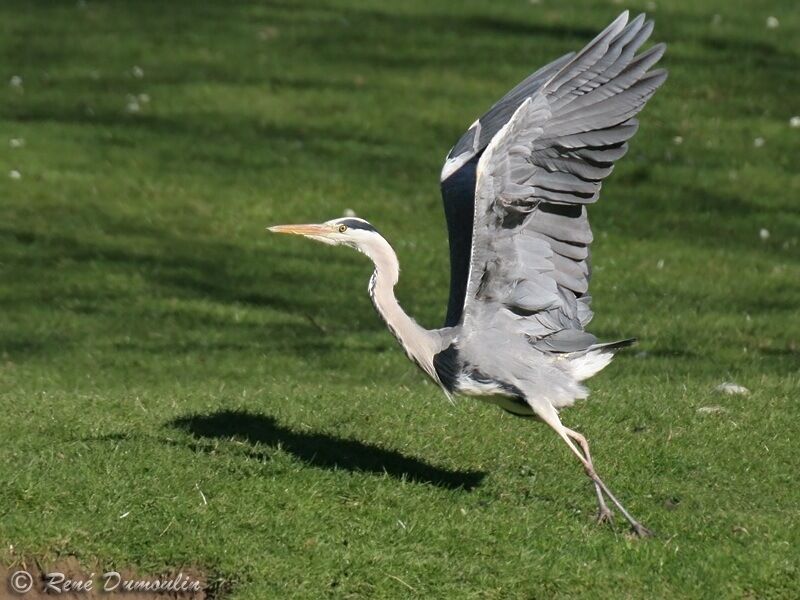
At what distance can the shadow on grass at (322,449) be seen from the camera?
7.56 meters

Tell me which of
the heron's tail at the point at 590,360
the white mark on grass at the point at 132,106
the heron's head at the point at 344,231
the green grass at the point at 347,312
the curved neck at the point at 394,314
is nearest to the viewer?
the green grass at the point at 347,312

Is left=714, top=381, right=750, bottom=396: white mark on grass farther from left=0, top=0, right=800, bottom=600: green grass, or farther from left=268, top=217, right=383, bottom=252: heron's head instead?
left=268, top=217, right=383, bottom=252: heron's head

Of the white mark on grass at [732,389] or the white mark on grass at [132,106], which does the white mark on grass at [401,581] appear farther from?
the white mark on grass at [132,106]

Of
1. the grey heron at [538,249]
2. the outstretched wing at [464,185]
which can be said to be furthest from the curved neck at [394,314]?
the outstretched wing at [464,185]

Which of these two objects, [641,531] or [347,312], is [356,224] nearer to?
[641,531]

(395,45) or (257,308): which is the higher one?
(395,45)

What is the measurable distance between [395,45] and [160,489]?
12178 mm

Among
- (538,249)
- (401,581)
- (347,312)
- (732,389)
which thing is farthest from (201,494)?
(347,312)

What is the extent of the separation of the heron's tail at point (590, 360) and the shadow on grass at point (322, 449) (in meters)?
0.81

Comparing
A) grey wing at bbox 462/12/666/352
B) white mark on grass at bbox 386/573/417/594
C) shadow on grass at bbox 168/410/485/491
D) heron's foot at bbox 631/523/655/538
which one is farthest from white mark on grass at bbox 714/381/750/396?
white mark on grass at bbox 386/573/417/594

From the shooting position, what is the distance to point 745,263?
532 inches

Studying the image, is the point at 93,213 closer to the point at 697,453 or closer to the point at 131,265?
the point at 131,265

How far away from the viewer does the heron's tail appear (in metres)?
7.42

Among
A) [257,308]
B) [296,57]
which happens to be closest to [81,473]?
[257,308]
